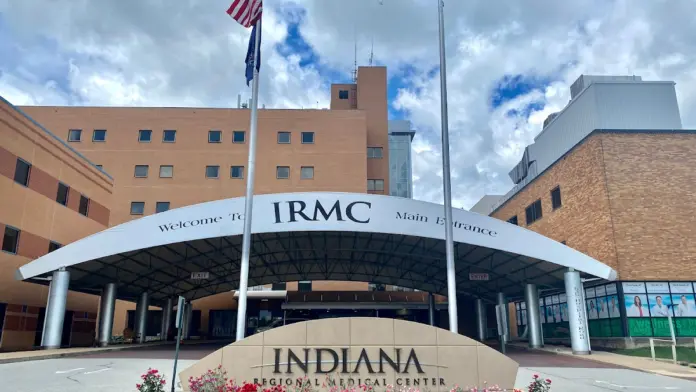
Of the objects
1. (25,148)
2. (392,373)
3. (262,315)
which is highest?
(25,148)

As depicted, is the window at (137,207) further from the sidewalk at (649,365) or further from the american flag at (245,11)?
the sidewalk at (649,365)

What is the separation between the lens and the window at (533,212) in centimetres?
3968

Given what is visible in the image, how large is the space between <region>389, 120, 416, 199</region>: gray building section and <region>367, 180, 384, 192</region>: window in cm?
2427

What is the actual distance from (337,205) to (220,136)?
27.5 metres

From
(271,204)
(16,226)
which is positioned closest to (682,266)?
(271,204)

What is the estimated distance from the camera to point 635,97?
116 ft

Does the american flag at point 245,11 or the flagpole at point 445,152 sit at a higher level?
the american flag at point 245,11

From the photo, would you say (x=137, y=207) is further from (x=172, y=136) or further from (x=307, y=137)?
(x=307, y=137)

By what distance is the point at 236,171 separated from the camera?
47.0 meters

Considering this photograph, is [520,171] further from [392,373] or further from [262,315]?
[392,373]

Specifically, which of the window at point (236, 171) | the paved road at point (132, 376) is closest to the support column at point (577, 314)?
the paved road at point (132, 376)

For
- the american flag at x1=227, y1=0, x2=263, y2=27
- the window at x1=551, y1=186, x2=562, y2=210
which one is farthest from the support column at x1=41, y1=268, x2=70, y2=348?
the window at x1=551, y1=186, x2=562, y2=210

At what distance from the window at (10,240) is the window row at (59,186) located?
7.99 ft

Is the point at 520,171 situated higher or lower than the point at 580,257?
higher
